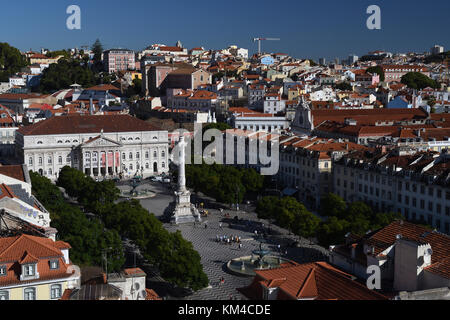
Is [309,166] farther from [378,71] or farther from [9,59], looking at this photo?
[9,59]

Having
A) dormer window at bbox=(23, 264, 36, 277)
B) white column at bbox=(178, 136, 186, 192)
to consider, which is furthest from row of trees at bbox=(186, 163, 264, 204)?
dormer window at bbox=(23, 264, 36, 277)

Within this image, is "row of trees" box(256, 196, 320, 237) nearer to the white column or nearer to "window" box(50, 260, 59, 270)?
the white column

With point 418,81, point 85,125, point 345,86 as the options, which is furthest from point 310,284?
point 418,81

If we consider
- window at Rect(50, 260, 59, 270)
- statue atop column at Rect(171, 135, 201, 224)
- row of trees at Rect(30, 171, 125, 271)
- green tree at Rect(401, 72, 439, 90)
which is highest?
green tree at Rect(401, 72, 439, 90)

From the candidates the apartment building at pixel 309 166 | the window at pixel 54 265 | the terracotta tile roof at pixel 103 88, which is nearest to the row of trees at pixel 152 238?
the window at pixel 54 265
